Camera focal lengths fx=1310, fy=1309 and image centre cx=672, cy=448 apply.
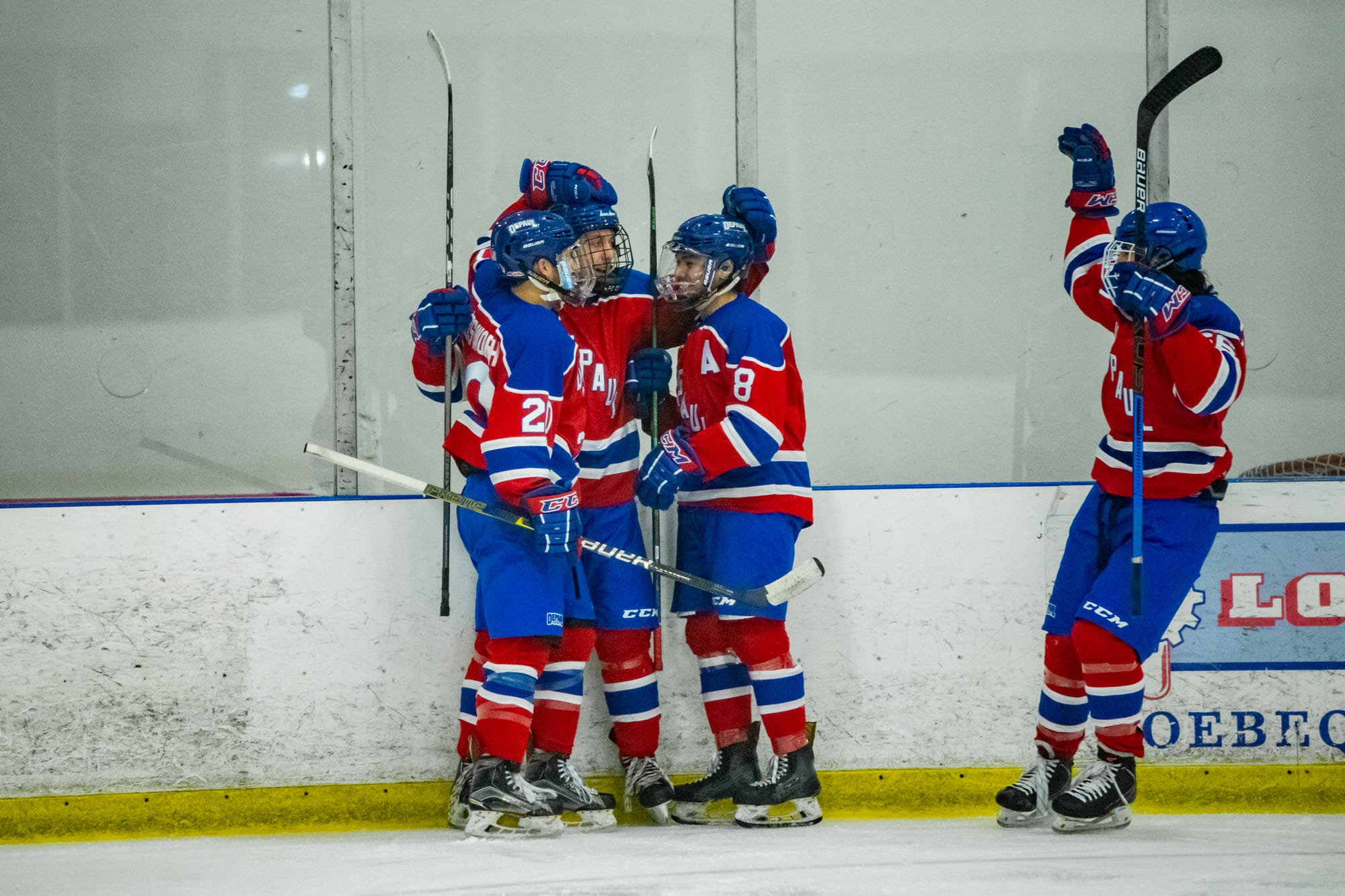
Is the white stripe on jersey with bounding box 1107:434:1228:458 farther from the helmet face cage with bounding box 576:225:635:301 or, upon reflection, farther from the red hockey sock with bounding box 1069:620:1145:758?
the helmet face cage with bounding box 576:225:635:301

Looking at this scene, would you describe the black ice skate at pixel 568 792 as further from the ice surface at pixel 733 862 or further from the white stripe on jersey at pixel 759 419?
the white stripe on jersey at pixel 759 419

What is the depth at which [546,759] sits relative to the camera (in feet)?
10.0

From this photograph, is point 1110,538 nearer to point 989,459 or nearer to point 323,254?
point 989,459

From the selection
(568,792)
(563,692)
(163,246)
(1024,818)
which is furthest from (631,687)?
(163,246)

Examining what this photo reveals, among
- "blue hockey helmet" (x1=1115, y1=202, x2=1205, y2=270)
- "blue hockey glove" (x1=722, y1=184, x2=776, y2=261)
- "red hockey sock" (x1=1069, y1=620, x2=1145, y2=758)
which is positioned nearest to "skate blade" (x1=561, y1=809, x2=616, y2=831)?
"red hockey sock" (x1=1069, y1=620, x2=1145, y2=758)

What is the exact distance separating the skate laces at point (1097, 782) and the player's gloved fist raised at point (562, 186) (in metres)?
1.69

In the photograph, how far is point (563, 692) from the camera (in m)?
3.05

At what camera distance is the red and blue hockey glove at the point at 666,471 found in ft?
9.74

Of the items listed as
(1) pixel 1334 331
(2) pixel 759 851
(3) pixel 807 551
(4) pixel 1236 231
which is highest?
(4) pixel 1236 231

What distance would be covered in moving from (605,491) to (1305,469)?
1951mm

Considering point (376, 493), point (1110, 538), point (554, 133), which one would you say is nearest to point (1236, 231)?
point (1110, 538)

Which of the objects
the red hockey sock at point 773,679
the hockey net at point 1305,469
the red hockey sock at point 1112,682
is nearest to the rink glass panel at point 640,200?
the hockey net at point 1305,469

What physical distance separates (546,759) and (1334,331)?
8.90 feet

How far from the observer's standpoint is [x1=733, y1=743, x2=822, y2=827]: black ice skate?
3043mm
